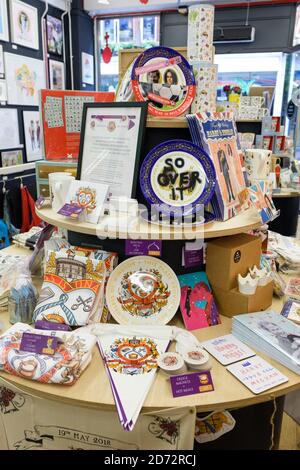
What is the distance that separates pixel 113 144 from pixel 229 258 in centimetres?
66

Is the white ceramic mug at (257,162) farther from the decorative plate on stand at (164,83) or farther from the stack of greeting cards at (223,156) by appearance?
the decorative plate on stand at (164,83)

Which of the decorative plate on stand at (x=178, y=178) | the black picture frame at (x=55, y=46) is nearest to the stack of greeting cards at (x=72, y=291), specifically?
the decorative plate on stand at (x=178, y=178)

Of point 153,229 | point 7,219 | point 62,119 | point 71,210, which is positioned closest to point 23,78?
point 7,219

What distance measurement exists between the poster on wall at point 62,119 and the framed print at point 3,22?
253cm

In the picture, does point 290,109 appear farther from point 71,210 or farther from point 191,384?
point 191,384

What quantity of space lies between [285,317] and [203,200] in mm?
591

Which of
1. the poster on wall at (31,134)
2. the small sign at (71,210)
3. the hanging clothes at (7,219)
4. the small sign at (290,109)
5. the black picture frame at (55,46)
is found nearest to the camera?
the small sign at (71,210)

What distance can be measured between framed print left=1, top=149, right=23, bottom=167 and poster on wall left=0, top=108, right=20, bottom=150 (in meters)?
0.06

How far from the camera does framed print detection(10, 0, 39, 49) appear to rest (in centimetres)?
415

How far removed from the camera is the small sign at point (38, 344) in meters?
A: 1.26

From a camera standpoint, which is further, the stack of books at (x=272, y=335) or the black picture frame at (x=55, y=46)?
the black picture frame at (x=55, y=46)

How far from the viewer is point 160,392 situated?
1.17 meters
